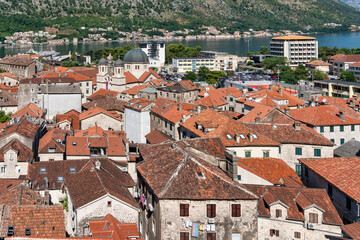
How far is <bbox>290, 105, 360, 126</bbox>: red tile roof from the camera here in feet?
157

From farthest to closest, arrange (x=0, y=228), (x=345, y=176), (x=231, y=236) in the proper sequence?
(x=345, y=176) → (x=0, y=228) → (x=231, y=236)

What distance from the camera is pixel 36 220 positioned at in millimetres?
25969

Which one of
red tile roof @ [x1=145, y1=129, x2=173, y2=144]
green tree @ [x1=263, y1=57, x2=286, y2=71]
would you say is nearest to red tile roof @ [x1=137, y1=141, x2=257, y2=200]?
red tile roof @ [x1=145, y1=129, x2=173, y2=144]

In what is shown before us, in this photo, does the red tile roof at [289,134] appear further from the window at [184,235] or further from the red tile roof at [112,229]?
the window at [184,235]

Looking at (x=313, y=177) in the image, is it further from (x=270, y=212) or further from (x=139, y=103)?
(x=139, y=103)

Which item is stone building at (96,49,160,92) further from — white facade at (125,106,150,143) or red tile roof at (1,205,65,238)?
red tile roof at (1,205,65,238)

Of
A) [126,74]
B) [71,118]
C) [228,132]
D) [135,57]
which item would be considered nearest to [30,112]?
[71,118]

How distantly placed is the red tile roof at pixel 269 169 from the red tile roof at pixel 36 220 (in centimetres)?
1166

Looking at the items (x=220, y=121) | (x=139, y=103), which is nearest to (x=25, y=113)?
(x=139, y=103)

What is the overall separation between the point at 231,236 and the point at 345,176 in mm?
9193

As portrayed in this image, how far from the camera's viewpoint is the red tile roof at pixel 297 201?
26.2 metres

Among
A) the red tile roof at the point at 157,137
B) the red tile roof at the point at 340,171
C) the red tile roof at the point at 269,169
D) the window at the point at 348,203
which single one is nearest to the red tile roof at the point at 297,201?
the window at the point at 348,203

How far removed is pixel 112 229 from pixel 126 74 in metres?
69.7

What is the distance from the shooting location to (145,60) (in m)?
100
